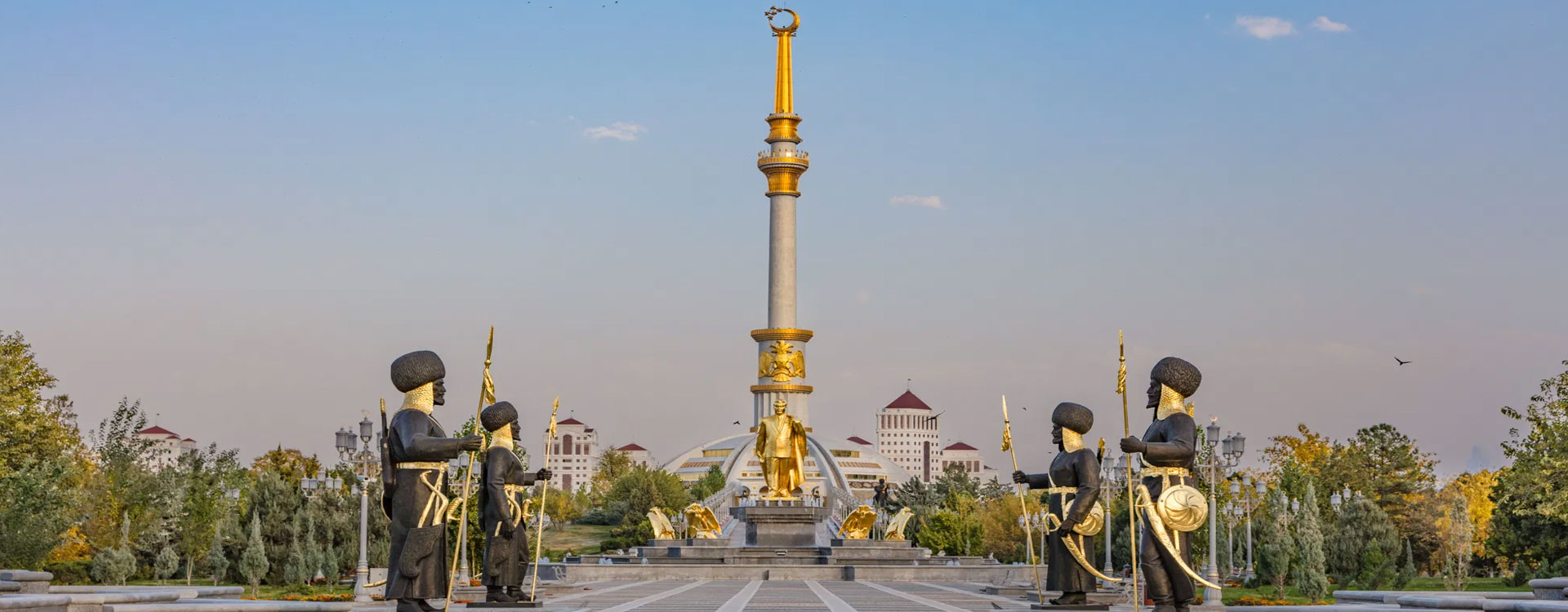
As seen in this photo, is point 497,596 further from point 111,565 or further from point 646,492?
point 646,492

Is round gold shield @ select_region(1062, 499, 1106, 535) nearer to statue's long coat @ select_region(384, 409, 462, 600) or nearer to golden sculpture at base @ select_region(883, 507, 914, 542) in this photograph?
statue's long coat @ select_region(384, 409, 462, 600)

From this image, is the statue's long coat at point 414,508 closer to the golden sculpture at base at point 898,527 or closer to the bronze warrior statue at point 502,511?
the bronze warrior statue at point 502,511

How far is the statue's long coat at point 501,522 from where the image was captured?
19.1 meters

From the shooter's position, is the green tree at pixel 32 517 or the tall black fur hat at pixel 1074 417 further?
the green tree at pixel 32 517

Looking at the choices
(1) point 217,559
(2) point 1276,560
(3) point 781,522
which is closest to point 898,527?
(3) point 781,522

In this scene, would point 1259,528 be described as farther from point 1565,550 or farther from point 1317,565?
point 1317,565

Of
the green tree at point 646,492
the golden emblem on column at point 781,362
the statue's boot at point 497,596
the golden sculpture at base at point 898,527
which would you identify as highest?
the golden emblem on column at point 781,362

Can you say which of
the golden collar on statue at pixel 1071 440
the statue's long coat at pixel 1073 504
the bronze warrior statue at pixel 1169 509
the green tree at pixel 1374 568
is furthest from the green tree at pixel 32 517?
the green tree at pixel 1374 568

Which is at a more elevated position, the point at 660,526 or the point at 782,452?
the point at 782,452

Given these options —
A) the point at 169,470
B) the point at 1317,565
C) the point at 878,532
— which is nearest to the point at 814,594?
the point at 1317,565

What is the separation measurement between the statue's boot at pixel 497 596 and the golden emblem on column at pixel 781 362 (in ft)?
258

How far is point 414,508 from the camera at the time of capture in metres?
14.4

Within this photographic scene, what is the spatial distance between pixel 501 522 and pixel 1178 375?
27.0 feet

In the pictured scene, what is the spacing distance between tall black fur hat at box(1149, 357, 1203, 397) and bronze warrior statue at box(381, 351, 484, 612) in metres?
6.20
